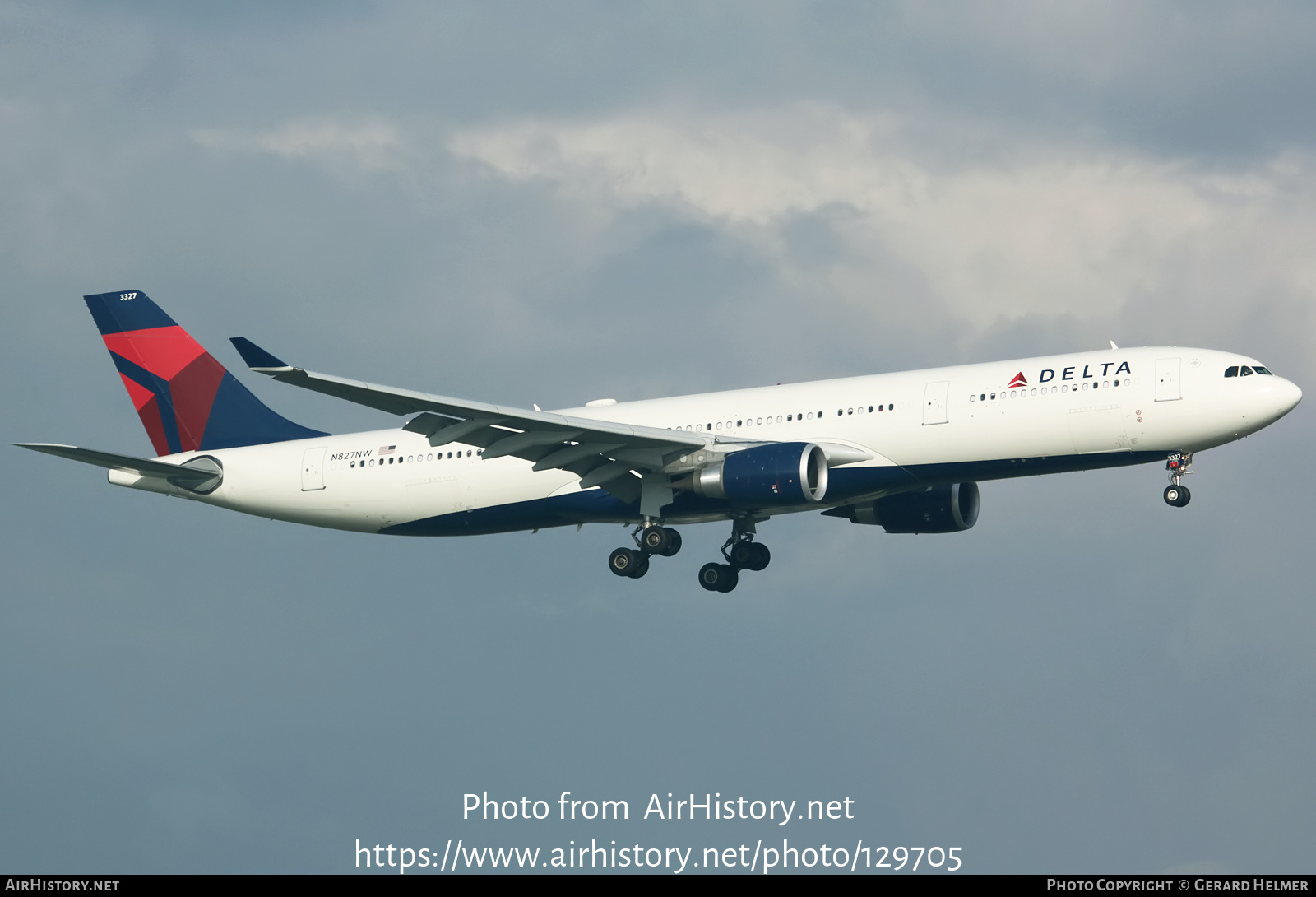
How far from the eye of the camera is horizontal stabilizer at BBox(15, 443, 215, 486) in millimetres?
43031

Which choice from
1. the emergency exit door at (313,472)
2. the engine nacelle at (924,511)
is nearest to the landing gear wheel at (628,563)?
the engine nacelle at (924,511)

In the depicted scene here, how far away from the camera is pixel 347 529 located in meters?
50.1

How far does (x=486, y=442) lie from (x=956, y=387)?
40.5 feet

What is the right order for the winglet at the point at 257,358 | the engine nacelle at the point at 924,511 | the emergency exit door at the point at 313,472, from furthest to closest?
the emergency exit door at the point at 313,472 → the engine nacelle at the point at 924,511 → the winglet at the point at 257,358

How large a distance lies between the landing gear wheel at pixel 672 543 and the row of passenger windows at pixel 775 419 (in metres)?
2.87

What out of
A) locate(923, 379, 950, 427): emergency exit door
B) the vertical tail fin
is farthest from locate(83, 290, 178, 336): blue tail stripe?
locate(923, 379, 950, 427): emergency exit door

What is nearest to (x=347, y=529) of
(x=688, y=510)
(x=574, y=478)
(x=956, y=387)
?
(x=574, y=478)

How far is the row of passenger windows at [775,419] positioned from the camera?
43.8m

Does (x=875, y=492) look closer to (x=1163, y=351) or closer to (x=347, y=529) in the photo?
(x=1163, y=351)

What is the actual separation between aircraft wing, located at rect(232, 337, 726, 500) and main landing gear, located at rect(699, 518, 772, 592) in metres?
5.04

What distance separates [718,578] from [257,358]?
694 inches

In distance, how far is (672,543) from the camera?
46000mm

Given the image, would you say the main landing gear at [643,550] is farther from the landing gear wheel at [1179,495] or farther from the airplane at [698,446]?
the landing gear wheel at [1179,495]

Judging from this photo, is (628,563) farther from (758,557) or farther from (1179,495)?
(1179,495)
